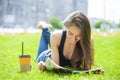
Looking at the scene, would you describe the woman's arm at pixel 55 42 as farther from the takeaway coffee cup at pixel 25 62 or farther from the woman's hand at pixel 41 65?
the takeaway coffee cup at pixel 25 62

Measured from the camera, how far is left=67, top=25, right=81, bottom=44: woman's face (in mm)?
5528

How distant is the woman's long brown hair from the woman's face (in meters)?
0.05

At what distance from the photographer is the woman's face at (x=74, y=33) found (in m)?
5.53

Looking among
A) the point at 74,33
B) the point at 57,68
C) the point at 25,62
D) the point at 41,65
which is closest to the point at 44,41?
the point at 41,65

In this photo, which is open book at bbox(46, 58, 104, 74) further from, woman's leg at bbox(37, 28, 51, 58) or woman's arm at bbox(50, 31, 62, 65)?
woman's leg at bbox(37, 28, 51, 58)

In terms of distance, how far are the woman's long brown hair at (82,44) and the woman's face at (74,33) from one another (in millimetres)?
54

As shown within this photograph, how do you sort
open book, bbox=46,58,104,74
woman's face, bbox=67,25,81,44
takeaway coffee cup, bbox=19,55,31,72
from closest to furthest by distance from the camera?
woman's face, bbox=67,25,81,44
open book, bbox=46,58,104,74
takeaway coffee cup, bbox=19,55,31,72

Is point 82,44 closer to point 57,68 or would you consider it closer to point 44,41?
point 57,68

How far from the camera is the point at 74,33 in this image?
220 inches

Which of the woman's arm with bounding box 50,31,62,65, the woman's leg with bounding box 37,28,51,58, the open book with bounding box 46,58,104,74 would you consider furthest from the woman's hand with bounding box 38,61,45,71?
the woman's leg with bounding box 37,28,51,58

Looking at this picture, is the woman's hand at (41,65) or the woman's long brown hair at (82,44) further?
the woman's hand at (41,65)

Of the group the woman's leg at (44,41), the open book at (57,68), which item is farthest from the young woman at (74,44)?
the woman's leg at (44,41)

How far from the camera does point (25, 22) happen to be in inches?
3297

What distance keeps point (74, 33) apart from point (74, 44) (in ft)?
1.95
